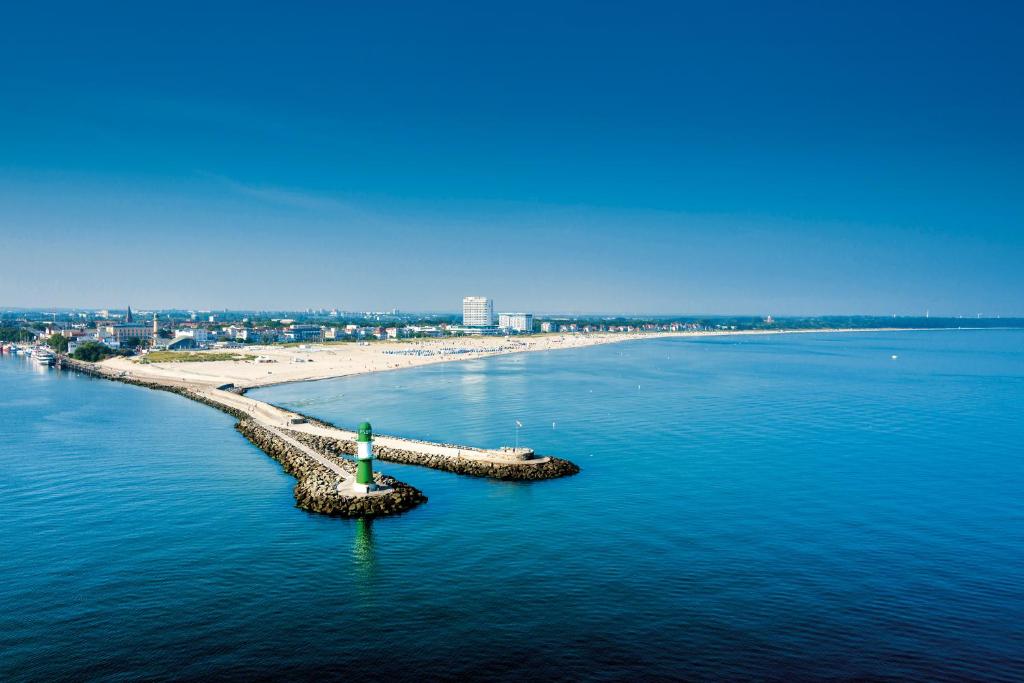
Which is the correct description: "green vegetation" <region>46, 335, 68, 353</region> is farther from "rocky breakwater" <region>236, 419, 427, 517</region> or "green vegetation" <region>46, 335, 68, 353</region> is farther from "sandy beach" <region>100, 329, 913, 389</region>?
"rocky breakwater" <region>236, 419, 427, 517</region>

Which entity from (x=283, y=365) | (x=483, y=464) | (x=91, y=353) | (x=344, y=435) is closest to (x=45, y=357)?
(x=91, y=353)

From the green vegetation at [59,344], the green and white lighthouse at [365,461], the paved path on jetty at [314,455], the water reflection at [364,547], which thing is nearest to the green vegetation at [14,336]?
the green vegetation at [59,344]

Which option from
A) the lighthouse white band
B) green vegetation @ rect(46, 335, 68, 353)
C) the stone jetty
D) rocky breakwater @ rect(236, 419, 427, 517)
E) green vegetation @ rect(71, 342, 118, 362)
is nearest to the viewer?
rocky breakwater @ rect(236, 419, 427, 517)

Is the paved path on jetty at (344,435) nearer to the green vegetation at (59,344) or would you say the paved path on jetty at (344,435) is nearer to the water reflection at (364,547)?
the water reflection at (364,547)

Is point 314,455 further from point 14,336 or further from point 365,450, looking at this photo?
point 14,336

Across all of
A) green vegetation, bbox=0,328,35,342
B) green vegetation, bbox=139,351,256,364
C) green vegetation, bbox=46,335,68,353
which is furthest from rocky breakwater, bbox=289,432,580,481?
green vegetation, bbox=0,328,35,342
